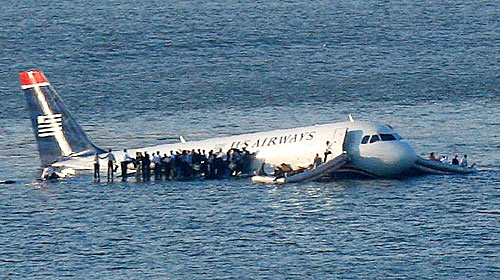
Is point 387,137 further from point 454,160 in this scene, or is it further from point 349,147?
point 454,160

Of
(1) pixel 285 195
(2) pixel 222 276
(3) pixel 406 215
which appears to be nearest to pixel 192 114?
(1) pixel 285 195

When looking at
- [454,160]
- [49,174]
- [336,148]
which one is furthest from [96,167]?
[454,160]

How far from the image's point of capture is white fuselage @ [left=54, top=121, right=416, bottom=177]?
349 ft

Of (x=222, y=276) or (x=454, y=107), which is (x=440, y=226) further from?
(x=454, y=107)

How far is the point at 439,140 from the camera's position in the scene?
130750 mm

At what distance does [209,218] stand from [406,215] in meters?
14.1

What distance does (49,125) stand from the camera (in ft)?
398

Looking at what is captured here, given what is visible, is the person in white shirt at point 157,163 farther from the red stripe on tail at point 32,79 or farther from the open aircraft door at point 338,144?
the open aircraft door at point 338,144

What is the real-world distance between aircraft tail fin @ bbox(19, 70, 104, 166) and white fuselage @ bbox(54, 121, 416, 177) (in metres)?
16.1

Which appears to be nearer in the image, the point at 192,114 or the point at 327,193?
the point at 327,193

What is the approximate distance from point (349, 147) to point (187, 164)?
572 inches

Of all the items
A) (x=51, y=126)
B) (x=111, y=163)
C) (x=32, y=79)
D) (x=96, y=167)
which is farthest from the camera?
(x=32, y=79)

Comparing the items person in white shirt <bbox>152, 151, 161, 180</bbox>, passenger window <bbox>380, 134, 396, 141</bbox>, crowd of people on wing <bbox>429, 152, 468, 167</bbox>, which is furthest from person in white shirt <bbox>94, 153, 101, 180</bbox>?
crowd of people on wing <bbox>429, 152, 468, 167</bbox>

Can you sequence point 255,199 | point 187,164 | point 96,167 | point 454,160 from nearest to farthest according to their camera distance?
1. point 255,199
2. point 187,164
3. point 454,160
4. point 96,167
